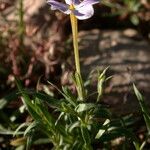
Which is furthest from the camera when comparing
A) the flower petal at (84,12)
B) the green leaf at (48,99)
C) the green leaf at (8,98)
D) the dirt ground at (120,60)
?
the dirt ground at (120,60)

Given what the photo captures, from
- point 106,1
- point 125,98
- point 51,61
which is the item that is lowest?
point 125,98

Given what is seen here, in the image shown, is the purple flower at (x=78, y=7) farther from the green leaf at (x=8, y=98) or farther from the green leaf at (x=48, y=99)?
the green leaf at (x=8, y=98)

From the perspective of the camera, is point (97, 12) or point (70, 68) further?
point (97, 12)

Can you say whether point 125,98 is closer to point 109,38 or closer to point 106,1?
point 109,38

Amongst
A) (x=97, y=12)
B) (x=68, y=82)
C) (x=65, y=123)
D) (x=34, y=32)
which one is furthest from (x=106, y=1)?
(x=65, y=123)

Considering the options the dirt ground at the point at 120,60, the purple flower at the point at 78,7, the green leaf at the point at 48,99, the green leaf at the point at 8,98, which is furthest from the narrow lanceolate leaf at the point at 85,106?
the dirt ground at the point at 120,60

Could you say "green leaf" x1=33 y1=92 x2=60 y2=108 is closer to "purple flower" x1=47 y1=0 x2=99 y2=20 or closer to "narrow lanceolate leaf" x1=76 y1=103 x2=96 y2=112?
"narrow lanceolate leaf" x1=76 y1=103 x2=96 y2=112

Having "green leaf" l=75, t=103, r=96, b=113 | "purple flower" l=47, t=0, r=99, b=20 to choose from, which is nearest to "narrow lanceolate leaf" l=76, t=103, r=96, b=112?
"green leaf" l=75, t=103, r=96, b=113
